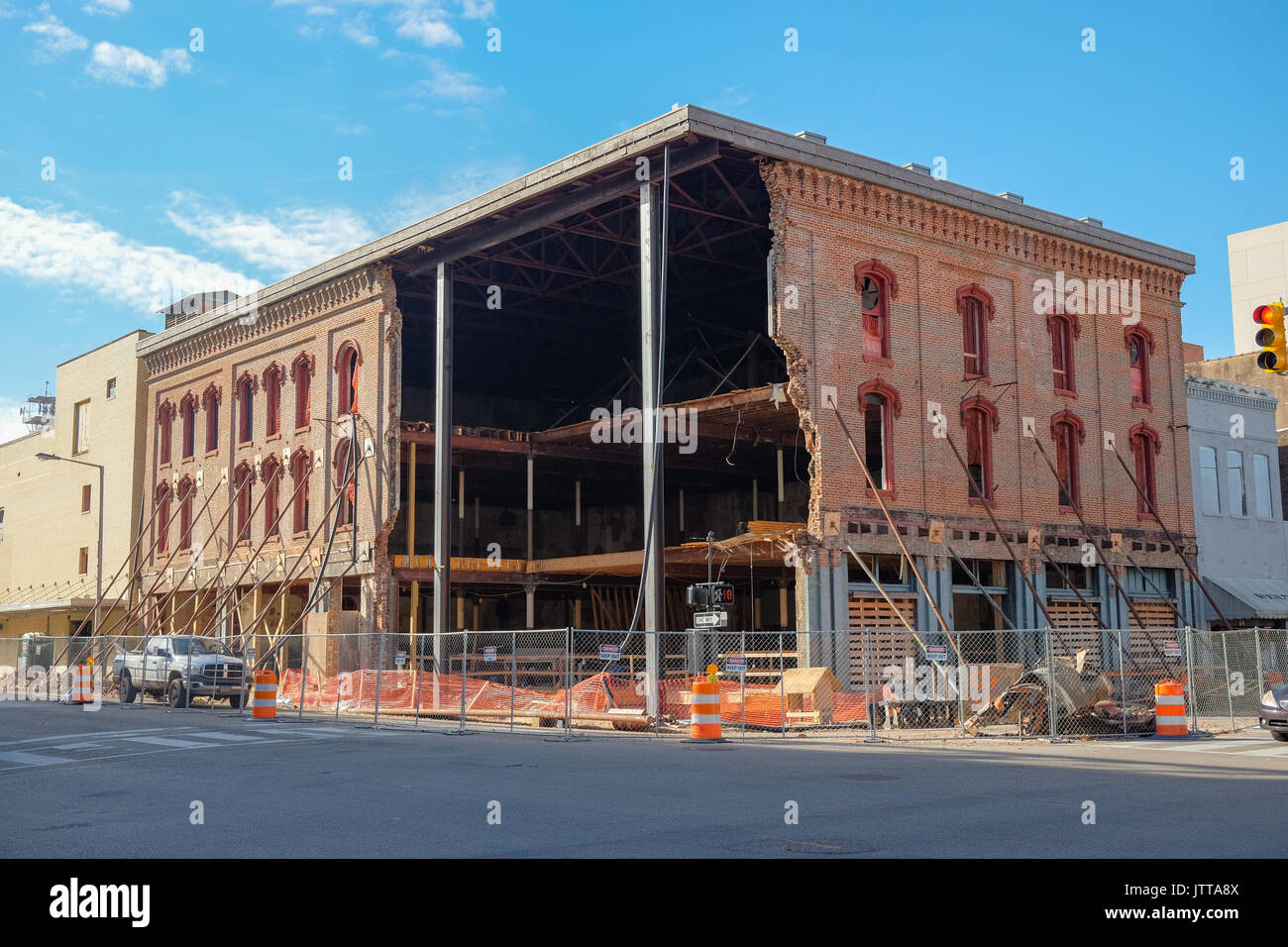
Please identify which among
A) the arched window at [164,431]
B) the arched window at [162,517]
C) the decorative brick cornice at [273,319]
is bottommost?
the arched window at [162,517]

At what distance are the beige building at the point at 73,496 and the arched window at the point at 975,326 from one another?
3181 cm

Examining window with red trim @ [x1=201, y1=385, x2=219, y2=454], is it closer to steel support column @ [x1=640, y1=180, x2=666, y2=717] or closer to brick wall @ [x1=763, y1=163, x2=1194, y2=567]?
steel support column @ [x1=640, y1=180, x2=666, y2=717]

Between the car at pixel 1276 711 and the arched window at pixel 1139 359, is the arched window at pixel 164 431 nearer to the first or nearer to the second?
the arched window at pixel 1139 359

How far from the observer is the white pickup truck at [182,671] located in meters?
31.7

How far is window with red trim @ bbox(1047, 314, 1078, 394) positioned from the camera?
36312mm

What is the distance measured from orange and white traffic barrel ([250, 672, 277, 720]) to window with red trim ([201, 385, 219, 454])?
2052 cm

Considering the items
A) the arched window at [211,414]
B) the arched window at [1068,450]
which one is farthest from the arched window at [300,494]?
the arched window at [1068,450]

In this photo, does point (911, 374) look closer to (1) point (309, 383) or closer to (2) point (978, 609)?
(2) point (978, 609)

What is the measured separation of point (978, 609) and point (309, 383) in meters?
21.9

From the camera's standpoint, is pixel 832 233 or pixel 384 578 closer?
pixel 832 233

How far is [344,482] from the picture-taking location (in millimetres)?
38188

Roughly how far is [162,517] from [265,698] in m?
24.2

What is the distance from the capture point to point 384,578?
38.0 metres
